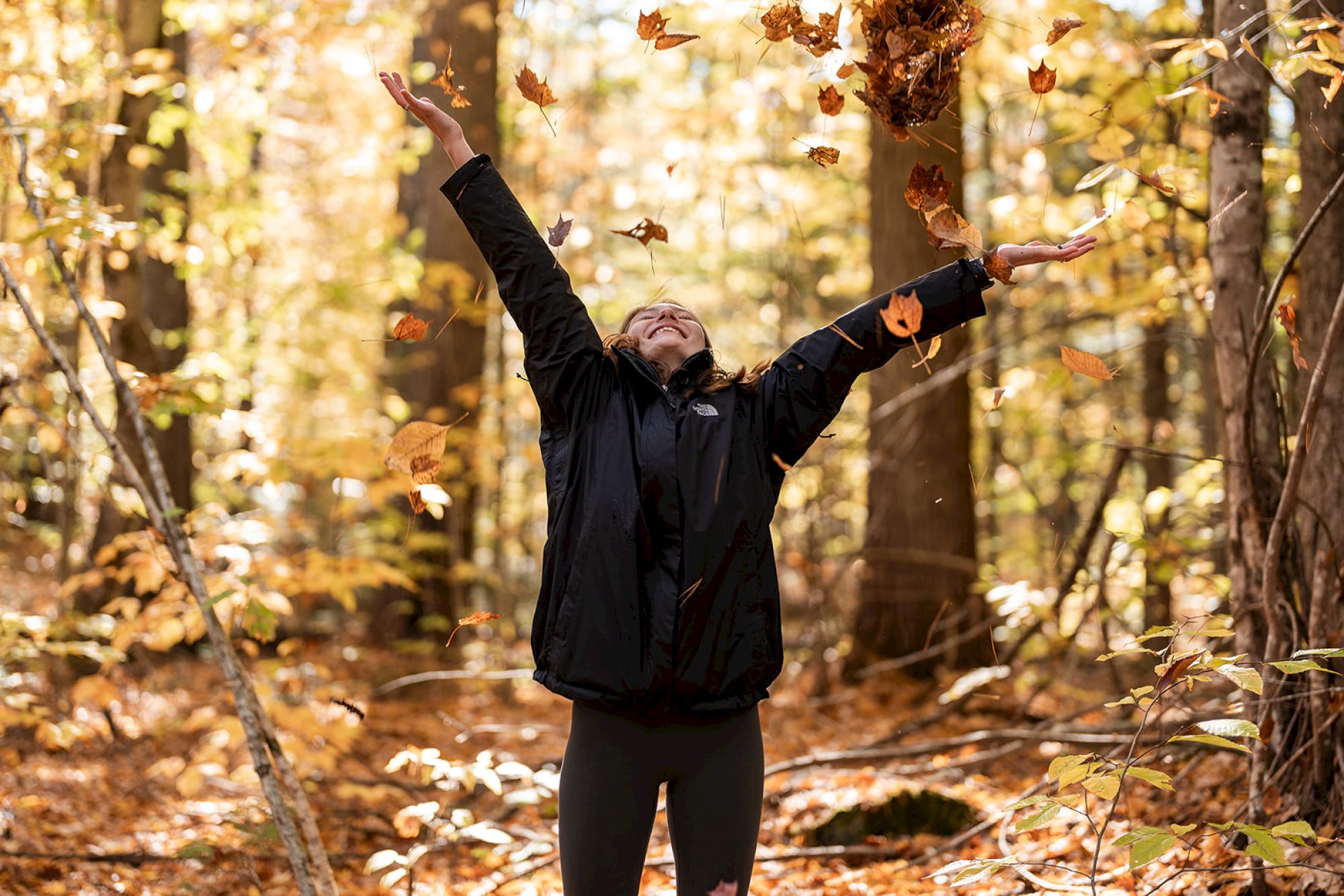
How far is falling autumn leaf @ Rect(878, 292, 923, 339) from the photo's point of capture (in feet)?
7.50

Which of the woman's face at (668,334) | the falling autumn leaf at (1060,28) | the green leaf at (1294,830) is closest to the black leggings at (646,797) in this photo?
the woman's face at (668,334)

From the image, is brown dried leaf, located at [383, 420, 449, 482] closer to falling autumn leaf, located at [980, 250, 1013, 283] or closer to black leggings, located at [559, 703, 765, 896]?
black leggings, located at [559, 703, 765, 896]

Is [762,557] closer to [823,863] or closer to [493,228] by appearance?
[493,228]

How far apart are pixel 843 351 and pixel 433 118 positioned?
3.91ft

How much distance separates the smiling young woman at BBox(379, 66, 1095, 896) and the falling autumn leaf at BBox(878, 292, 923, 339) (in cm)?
5

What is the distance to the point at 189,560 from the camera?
338 cm

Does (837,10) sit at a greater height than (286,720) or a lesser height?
greater

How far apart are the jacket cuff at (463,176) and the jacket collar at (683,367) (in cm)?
56

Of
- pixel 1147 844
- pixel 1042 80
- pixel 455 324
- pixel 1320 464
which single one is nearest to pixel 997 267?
pixel 1042 80

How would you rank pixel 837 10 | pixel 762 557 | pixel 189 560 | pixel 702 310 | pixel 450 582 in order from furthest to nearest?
pixel 702 310 → pixel 450 582 → pixel 189 560 → pixel 837 10 → pixel 762 557

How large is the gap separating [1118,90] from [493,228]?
3.29 metres

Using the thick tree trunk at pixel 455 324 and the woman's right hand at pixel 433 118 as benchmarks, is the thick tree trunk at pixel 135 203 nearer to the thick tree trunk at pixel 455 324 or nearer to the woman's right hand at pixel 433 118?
the thick tree trunk at pixel 455 324

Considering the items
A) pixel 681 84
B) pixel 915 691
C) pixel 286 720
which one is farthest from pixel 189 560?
pixel 681 84

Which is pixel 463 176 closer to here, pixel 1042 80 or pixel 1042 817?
pixel 1042 80
